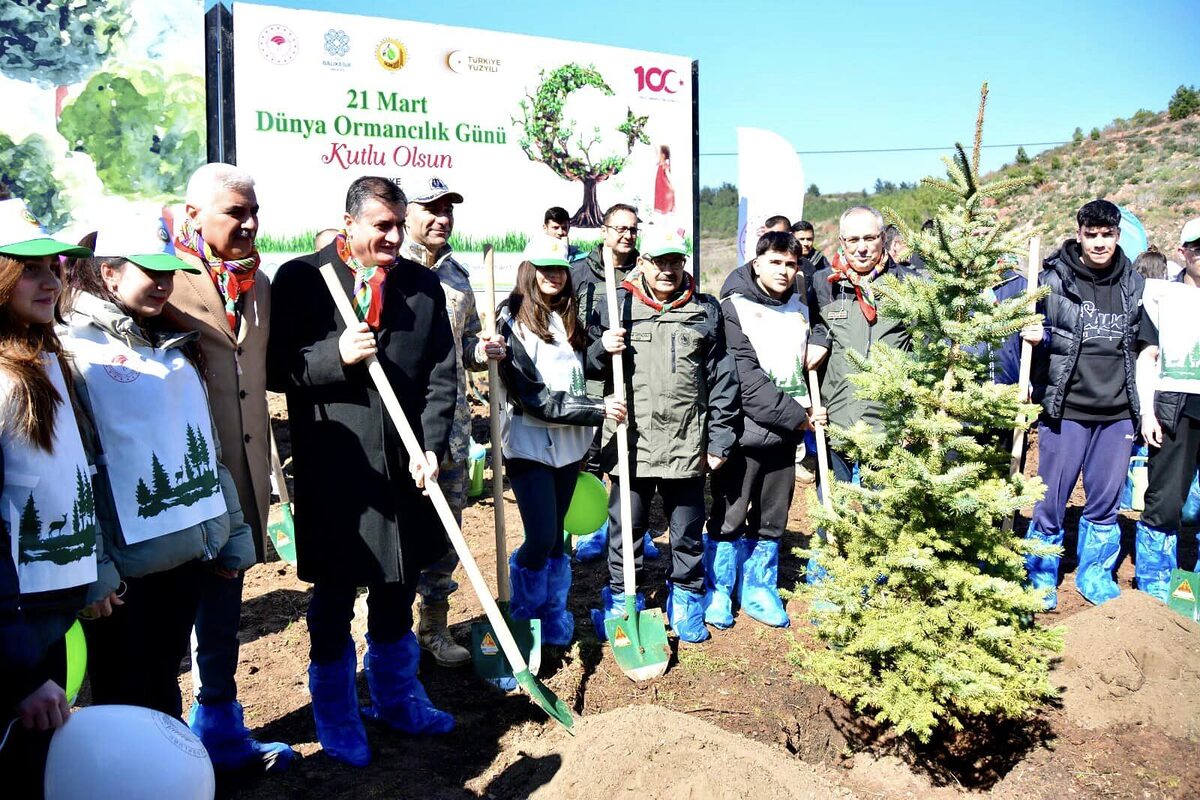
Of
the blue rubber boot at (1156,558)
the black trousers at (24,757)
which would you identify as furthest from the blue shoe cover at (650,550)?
the black trousers at (24,757)

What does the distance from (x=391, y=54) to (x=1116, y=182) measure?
36335 millimetres

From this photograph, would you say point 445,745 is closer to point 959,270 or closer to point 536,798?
point 536,798

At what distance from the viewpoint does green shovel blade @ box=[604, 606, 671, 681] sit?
439 cm

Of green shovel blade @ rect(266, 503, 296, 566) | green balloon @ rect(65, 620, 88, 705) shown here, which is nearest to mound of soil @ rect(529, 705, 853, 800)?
green balloon @ rect(65, 620, 88, 705)

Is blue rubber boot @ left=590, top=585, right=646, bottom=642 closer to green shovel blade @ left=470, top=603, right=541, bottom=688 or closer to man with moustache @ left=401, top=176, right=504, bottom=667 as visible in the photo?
green shovel blade @ left=470, top=603, right=541, bottom=688

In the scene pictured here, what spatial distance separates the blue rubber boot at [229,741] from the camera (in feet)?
10.9

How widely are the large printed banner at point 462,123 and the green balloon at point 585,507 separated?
4.01 metres

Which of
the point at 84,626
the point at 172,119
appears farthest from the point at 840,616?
the point at 172,119

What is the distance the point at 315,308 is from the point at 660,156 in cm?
720

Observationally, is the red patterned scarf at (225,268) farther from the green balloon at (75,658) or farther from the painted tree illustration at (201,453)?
the green balloon at (75,658)

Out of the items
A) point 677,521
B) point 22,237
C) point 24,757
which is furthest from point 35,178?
point 24,757

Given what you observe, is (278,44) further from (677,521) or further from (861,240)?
(677,521)

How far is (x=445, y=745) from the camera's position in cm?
372

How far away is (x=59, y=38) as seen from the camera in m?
7.16
